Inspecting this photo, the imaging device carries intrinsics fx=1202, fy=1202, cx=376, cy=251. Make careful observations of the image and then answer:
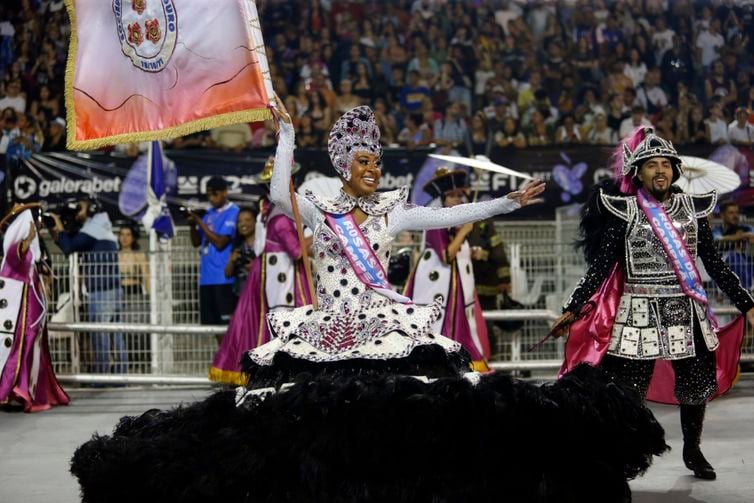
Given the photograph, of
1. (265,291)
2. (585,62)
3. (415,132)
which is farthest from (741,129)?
(265,291)

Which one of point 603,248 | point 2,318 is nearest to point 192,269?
point 2,318

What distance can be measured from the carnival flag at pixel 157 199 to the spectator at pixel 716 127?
6.46 metres

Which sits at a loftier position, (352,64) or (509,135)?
(352,64)

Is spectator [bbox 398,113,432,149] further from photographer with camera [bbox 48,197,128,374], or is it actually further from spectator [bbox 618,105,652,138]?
photographer with camera [bbox 48,197,128,374]

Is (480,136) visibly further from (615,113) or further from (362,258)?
(362,258)

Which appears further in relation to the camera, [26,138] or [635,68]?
[635,68]

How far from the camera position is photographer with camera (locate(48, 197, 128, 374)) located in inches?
394

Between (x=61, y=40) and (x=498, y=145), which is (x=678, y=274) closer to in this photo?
(x=498, y=145)

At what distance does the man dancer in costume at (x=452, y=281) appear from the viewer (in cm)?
941

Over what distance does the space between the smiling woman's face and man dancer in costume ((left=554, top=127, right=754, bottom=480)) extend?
1377mm

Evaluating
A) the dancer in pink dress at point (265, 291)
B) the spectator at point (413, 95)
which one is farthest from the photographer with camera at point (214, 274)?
the spectator at point (413, 95)

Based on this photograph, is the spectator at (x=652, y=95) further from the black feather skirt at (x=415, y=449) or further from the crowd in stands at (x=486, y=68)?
Result: the black feather skirt at (x=415, y=449)

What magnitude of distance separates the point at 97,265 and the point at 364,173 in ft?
17.7

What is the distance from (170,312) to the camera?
10.1 metres
